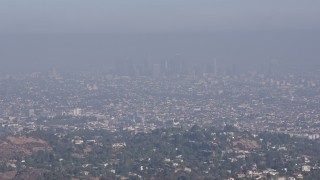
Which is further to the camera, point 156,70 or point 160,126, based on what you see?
point 156,70

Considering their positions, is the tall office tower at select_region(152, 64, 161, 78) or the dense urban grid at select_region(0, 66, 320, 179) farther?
the tall office tower at select_region(152, 64, 161, 78)

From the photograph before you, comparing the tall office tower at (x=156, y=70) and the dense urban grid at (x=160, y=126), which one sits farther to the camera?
the tall office tower at (x=156, y=70)

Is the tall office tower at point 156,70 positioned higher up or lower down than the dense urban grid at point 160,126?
lower down

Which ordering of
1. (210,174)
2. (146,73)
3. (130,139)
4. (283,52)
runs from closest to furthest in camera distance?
(210,174) → (130,139) → (146,73) → (283,52)

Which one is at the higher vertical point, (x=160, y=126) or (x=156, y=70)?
(x=160, y=126)

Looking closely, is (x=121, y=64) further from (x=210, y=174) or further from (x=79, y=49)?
(x=210, y=174)

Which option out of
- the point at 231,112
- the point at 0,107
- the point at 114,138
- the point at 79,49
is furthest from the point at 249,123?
the point at 79,49

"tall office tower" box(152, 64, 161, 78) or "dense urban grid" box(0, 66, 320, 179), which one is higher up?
"dense urban grid" box(0, 66, 320, 179)

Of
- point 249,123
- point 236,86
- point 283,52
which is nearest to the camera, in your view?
point 249,123
